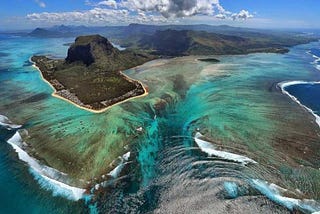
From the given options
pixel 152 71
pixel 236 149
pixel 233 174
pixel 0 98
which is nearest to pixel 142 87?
pixel 152 71

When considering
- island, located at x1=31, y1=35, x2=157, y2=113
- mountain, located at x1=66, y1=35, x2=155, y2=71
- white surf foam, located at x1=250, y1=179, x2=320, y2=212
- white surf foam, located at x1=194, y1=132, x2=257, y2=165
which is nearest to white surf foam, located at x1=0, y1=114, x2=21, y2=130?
island, located at x1=31, y1=35, x2=157, y2=113

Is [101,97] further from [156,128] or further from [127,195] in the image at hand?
[127,195]

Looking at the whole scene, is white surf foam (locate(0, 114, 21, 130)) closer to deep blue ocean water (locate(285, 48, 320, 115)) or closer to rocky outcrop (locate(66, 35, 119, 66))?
deep blue ocean water (locate(285, 48, 320, 115))

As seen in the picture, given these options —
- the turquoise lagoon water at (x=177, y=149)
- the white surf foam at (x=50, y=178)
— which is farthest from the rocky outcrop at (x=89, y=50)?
the white surf foam at (x=50, y=178)

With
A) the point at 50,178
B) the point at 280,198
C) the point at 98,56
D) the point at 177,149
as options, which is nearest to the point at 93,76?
the point at 98,56

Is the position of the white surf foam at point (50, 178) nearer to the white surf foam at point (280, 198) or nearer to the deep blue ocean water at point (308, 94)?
the white surf foam at point (280, 198)

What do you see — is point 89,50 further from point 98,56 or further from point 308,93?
point 308,93
